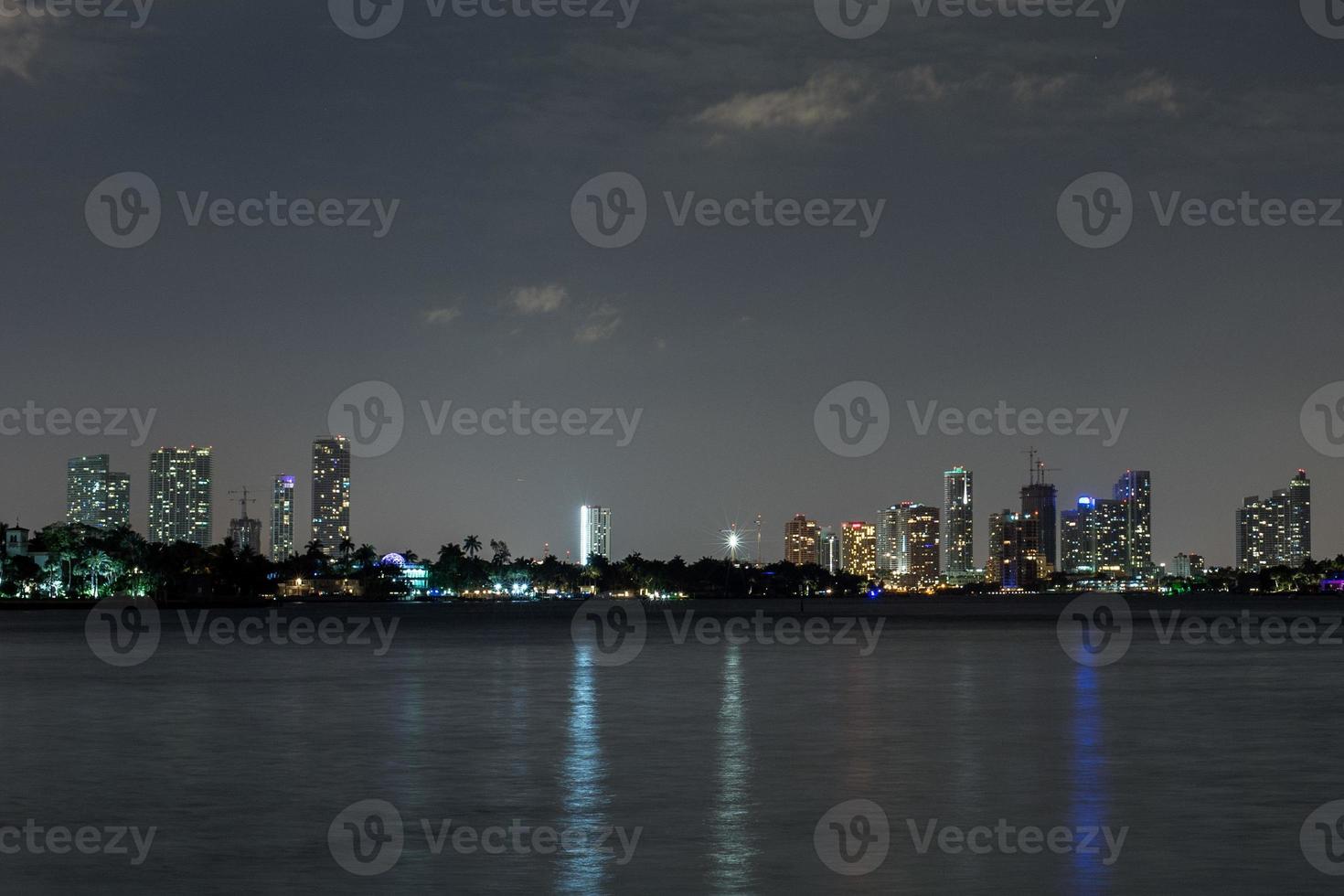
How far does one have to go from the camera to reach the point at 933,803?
26.0 metres

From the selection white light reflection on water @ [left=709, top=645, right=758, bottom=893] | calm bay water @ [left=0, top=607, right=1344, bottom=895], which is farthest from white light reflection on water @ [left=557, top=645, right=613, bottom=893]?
white light reflection on water @ [left=709, top=645, right=758, bottom=893]

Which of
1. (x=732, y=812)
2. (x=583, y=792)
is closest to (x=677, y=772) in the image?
(x=583, y=792)

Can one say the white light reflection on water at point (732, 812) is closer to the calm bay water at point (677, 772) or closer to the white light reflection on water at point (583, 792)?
the calm bay water at point (677, 772)

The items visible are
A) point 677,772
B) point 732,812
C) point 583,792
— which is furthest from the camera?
point 677,772

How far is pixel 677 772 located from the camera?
30.4 meters

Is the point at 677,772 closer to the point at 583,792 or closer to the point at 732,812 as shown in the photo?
the point at 583,792

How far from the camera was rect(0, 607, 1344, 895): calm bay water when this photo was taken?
2003 cm

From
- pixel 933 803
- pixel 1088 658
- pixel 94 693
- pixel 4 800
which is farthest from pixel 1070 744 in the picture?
pixel 1088 658

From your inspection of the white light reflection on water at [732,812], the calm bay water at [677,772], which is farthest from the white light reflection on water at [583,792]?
the white light reflection on water at [732,812]

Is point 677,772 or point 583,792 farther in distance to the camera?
point 677,772

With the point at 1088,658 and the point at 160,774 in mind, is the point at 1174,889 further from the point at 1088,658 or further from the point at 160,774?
the point at 1088,658

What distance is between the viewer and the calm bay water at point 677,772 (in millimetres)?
20031

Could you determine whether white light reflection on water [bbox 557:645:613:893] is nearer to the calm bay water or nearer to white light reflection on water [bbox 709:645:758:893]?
the calm bay water

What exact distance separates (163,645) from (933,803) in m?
77.4
